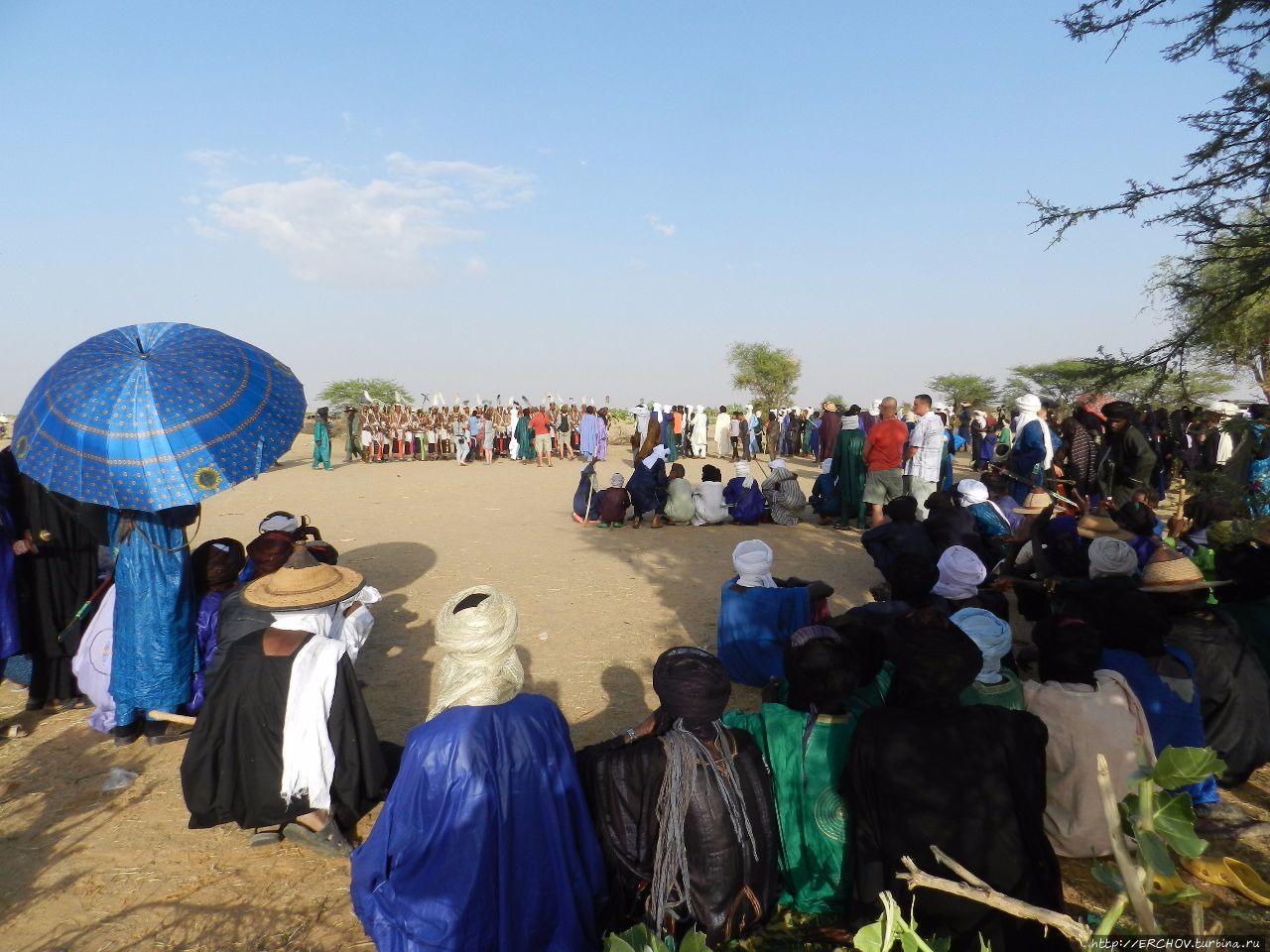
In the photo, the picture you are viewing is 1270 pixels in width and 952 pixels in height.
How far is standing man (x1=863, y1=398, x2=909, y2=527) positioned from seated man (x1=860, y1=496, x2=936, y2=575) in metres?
3.27

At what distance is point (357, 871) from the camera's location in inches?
104

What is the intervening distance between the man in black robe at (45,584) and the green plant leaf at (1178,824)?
5665 mm

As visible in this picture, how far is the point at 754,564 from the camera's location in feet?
16.8

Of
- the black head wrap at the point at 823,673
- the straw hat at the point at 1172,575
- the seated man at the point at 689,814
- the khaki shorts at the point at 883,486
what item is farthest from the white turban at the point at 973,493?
the seated man at the point at 689,814

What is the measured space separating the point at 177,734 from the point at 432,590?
349 centimetres

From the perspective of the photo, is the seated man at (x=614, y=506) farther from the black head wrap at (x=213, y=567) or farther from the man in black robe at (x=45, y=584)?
the man in black robe at (x=45, y=584)

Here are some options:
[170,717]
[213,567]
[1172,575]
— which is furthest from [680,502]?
[170,717]

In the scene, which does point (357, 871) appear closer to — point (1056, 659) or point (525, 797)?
point (525, 797)

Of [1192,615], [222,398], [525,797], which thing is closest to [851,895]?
[525,797]

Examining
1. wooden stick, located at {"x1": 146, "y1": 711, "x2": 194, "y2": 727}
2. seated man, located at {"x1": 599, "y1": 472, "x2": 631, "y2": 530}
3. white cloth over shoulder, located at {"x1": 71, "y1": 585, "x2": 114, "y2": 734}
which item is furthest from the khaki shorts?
white cloth over shoulder, located at {"x1": 71, "y1": 585, "x2": 114, "y2": 734}

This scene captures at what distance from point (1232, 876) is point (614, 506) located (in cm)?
891

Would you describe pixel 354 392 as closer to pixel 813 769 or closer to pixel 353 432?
pixel 353 432

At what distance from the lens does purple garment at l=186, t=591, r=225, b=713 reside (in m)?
4.62

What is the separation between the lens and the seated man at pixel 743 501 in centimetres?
1142
